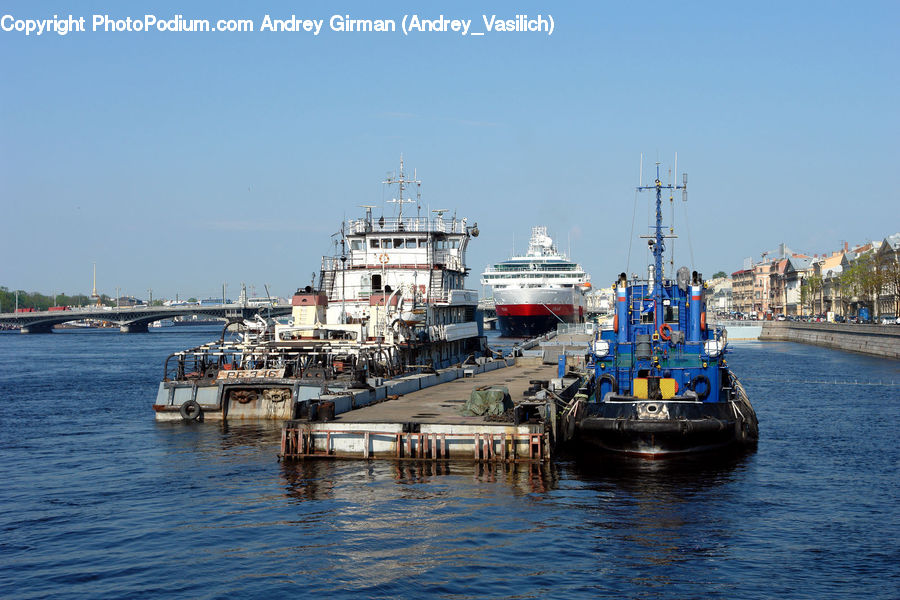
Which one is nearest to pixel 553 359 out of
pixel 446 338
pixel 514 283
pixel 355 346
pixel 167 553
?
pixel 446 338

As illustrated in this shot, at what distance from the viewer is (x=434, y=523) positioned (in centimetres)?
2523

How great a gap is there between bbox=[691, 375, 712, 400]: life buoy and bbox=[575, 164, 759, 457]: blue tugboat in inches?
1.6

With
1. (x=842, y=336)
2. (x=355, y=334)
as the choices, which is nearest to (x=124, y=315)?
(x=842, y=336)

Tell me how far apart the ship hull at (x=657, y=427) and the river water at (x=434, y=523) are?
0.66m

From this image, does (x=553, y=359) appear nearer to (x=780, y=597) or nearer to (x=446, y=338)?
(x=446, y=338)

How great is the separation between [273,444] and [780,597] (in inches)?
900

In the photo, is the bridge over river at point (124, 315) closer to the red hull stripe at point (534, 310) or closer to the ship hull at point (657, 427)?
the red hull stripe at point (534, 310)

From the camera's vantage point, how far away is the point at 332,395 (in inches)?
1555

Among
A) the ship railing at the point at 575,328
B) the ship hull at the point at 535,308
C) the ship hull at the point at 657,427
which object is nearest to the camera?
the ship hull at the point at 657,427

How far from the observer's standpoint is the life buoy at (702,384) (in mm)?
37219

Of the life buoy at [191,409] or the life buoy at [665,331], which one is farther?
the life buoy at [191,409]

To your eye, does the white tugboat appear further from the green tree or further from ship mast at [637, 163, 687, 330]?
the green tree

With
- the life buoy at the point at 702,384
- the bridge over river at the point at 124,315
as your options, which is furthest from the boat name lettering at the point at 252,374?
the bridge over river at the point at 124,315

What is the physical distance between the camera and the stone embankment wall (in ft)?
309
